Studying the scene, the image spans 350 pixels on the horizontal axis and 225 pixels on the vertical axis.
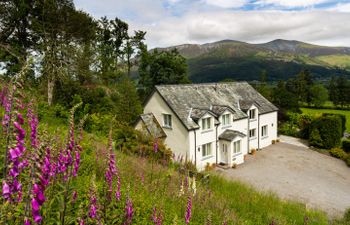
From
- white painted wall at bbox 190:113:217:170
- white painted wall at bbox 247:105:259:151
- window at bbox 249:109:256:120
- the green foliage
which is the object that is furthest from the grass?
the green foliage

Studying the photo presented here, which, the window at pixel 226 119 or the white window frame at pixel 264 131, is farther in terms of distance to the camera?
the white window frame at pixel 264 131

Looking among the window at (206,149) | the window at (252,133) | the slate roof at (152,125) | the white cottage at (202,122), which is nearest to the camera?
the white cottage at (202,122)

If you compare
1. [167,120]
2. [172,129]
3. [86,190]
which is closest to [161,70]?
[167,120]

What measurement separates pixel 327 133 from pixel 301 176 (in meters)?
12.2

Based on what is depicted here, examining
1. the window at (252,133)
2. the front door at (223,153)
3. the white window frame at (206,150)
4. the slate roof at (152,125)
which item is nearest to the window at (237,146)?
the front door at (223,153)

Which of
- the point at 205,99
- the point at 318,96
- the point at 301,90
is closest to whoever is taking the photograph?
the point at 205,99

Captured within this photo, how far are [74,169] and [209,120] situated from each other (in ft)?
69.2

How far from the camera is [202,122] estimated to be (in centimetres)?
2352

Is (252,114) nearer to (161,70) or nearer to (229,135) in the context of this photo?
(229,135)

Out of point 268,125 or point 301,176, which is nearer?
point 301,176

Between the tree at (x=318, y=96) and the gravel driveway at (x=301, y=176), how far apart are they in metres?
48.3

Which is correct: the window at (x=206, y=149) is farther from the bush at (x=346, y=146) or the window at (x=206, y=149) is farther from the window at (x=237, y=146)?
the bush at (x=346, y=146)

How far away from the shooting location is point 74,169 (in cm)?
350

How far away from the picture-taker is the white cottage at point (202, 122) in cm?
2297
